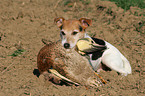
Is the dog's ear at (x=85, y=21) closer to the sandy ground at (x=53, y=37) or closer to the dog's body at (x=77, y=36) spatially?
the dog's body at (x=77, y=36)

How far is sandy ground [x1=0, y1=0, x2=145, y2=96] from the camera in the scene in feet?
12.1

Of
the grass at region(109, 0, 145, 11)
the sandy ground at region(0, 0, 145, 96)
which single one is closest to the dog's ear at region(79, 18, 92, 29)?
the sandy ground at region(0, 0, 145, 96)

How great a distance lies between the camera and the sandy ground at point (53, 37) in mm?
3686

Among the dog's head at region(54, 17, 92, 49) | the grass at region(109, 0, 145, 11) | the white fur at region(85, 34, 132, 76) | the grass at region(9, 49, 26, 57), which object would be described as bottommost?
the white fur at region(85, 34, 132, 76)

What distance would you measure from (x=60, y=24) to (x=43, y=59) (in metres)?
0.89

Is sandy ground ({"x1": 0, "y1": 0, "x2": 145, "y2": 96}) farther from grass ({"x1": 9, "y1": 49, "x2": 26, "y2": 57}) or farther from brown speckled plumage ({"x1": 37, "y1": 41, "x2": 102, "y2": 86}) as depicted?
brown speckled plumage ({"x1": 37, "y1": 41, "x2": 102, "y2": 86})

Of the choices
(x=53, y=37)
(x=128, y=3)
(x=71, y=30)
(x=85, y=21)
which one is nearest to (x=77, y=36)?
(x=71, y=30)

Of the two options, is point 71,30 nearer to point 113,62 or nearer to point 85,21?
point 85,21

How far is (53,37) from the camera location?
6312 millimetres

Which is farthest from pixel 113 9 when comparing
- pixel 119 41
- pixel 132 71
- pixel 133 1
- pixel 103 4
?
pixel 132 71

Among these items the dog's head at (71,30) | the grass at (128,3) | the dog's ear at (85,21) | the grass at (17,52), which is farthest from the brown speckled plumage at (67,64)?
the grass at (128,3)

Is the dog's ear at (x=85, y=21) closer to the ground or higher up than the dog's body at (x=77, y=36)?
higher up

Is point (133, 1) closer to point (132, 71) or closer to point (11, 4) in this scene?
point (132, 71)

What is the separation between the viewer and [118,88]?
12.4ft
